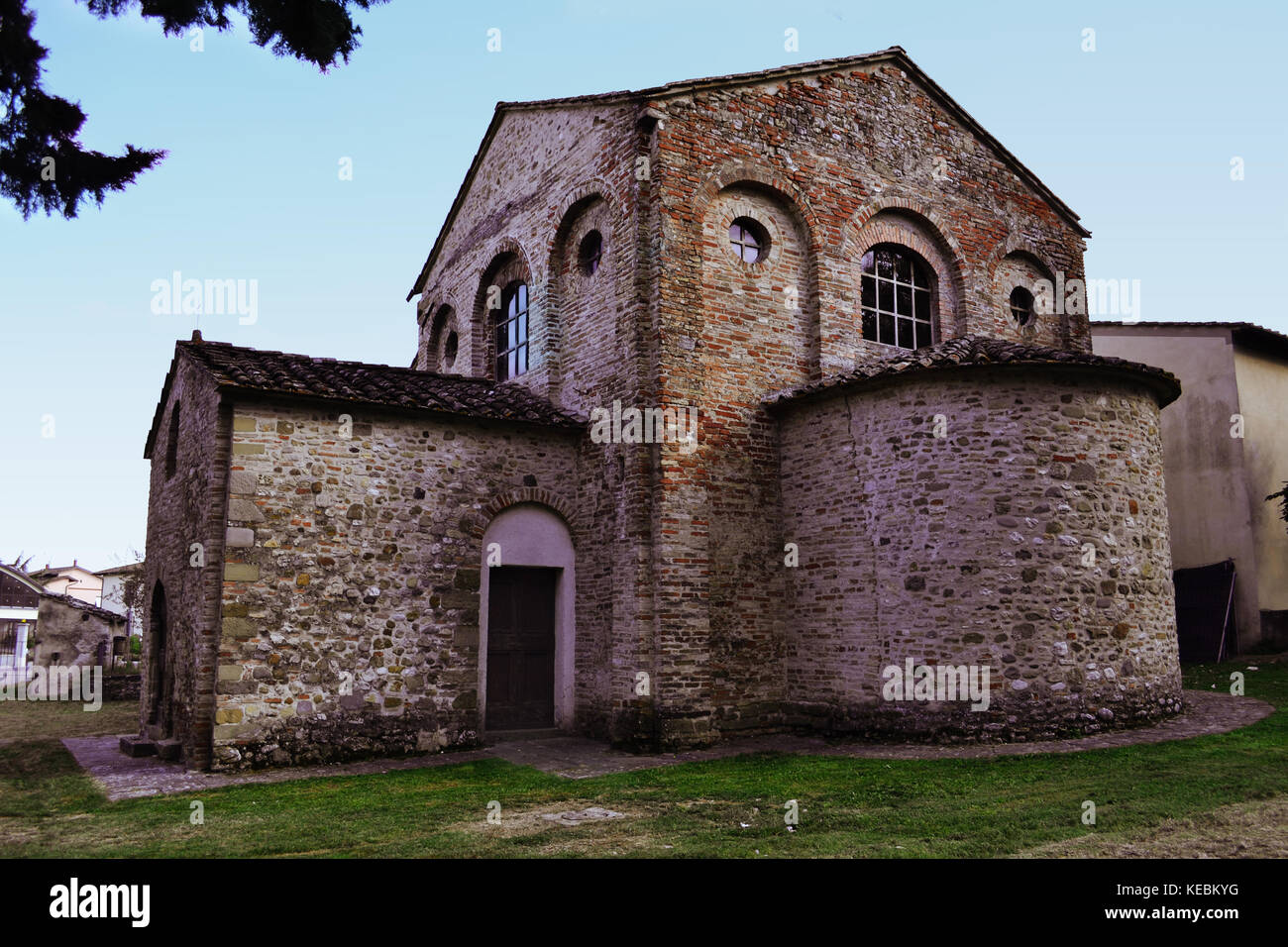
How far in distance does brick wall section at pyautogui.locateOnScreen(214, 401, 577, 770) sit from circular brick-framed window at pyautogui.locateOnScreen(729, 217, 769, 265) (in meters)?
4.11

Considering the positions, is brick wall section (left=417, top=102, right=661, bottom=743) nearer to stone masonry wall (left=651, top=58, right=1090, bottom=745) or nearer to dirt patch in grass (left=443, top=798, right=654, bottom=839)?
stone masonry wall (left=651, top=58, right=1090, bottom=745)

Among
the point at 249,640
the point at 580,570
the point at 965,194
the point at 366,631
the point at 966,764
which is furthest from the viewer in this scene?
the point at 965,194

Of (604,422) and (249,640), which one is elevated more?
(604,422)

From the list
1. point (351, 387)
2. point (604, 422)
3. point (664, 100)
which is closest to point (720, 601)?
point (604, 422)

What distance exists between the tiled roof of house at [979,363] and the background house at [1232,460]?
772 centimetres

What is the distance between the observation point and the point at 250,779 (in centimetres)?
838

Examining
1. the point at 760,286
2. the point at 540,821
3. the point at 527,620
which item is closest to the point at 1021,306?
the point at 760,286

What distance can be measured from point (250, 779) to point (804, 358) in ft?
27.1

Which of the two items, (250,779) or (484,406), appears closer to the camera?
(250,779)

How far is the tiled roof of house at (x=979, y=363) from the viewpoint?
9391 mm

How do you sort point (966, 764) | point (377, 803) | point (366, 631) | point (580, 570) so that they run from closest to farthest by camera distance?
point (377, 803), point (966, 764), point (366, 631), point (580, 570)

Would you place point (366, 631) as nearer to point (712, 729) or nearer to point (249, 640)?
point (249, 640)

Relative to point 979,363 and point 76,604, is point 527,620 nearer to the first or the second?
point 979,363

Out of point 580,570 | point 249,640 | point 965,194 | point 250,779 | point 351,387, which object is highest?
point 965,194
